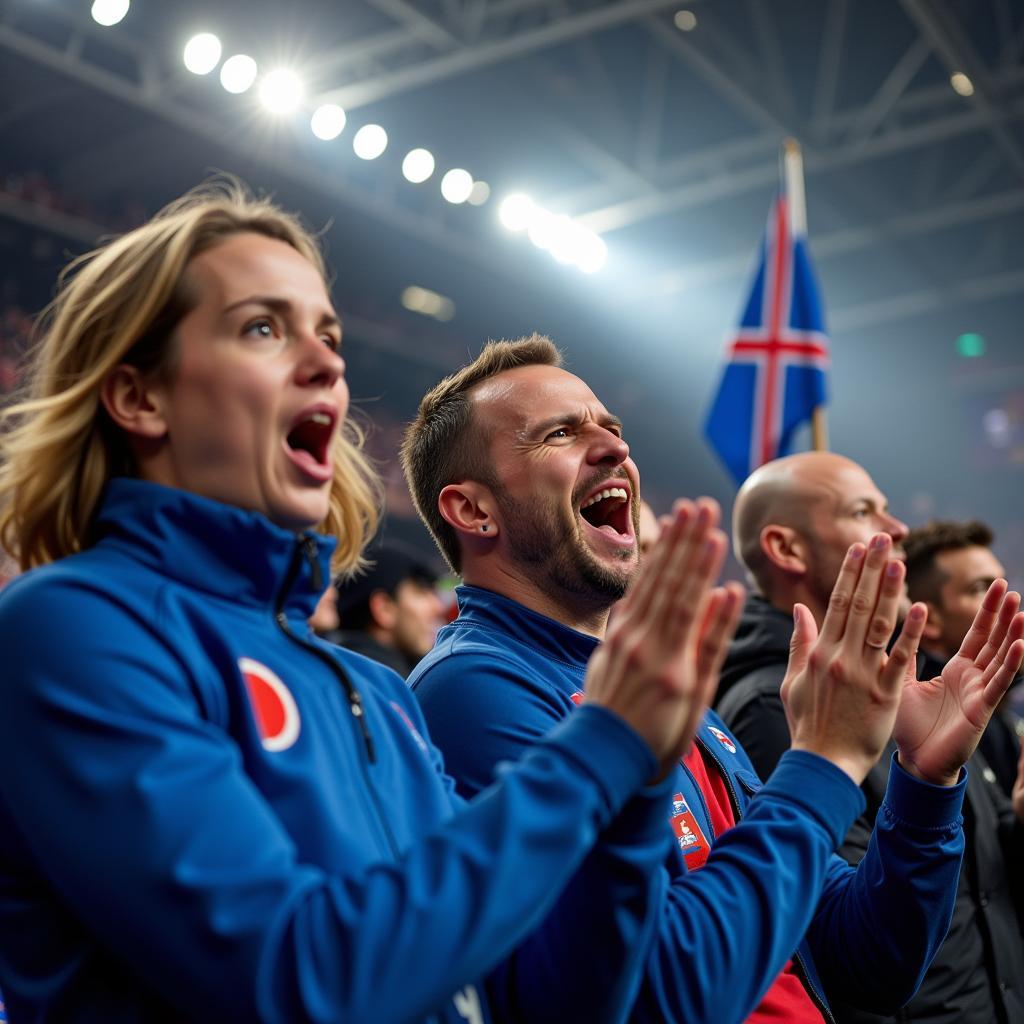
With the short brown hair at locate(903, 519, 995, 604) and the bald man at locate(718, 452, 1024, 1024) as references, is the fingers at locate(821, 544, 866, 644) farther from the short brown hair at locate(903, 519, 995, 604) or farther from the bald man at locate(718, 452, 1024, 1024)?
the short brown hair at locate(903, 519, 995, 604)

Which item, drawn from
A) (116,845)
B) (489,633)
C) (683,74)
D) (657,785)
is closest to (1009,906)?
(489,633)

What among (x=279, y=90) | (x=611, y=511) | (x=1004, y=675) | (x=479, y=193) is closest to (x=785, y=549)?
(x=611, y=511)

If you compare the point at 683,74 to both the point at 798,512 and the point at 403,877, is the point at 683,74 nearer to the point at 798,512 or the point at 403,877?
the point at 798,512

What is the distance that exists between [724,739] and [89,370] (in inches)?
45.3

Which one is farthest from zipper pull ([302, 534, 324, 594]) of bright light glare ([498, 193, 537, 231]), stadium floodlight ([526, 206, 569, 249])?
stadium floodlight ([526, 206, 569, 249])

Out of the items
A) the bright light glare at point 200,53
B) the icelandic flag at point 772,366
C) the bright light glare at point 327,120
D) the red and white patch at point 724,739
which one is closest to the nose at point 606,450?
→ the red and white patch at point 724,739

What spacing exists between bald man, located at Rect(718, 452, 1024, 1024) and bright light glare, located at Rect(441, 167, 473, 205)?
881 cm

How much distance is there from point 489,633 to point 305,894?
0.89 metres

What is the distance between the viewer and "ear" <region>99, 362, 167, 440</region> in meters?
1.20

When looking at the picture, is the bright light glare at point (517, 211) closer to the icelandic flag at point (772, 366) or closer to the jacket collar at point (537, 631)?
the icelandic flag at point (772, 366)

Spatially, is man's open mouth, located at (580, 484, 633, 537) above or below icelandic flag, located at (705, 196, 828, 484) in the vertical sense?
below

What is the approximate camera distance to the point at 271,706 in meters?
1.07

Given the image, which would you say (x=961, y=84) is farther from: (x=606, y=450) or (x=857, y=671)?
(x=857, y=671)

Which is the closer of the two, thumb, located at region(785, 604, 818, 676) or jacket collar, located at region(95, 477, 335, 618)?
jacket collar, located at region(95, 477, 335, 618)
